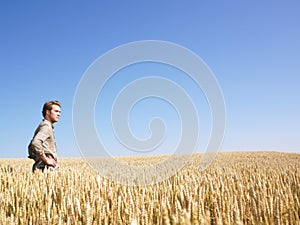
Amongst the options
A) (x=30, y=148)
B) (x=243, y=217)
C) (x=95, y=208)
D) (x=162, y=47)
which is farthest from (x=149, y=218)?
(x=162, y=47)

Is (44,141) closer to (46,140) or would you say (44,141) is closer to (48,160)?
(46,140)

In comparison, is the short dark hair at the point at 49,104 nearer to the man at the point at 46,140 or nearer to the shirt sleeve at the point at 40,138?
the man at the point at 46,140

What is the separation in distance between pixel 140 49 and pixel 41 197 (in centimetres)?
385

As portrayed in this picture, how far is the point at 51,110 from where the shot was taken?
5.97 metres

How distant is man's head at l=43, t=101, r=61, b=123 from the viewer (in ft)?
19.5

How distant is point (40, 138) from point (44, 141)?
0.63 ft

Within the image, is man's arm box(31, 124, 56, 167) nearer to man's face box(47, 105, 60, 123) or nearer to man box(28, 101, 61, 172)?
man box(28, 101, 61, 172)

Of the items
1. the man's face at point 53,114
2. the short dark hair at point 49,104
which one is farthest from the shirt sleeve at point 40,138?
the short dark hair at point 49,104

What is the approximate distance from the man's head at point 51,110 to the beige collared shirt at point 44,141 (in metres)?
0.10

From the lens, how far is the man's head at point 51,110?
19.5 feet

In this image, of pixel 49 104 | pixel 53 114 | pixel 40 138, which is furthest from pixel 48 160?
pixel 49 104

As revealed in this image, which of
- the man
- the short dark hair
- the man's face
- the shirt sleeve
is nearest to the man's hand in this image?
the man

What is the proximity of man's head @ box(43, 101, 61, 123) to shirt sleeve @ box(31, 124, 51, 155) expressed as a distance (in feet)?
0.84

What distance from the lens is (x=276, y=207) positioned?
2.23 meters
